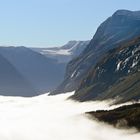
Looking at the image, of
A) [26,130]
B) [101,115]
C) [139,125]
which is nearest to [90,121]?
[101,115]

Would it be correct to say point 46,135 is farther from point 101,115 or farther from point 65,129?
point 101,115

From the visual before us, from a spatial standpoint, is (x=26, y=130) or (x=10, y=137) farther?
(x=26, y=130)

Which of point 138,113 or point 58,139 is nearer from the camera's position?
point 58,139

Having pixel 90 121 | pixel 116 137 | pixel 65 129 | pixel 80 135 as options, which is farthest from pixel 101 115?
pixel 116 137

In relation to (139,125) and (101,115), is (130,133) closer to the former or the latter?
(139,125)

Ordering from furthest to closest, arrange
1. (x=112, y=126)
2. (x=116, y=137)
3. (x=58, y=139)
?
(x=112, y=126) → (x=58, y=139) → (x=116, y=137)

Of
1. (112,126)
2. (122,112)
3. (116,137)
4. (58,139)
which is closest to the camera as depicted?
(116,137)

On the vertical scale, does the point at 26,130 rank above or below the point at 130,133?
below

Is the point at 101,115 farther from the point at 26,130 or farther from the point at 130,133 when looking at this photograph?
the point at 130,133

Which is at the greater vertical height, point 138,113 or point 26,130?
point 138,113
